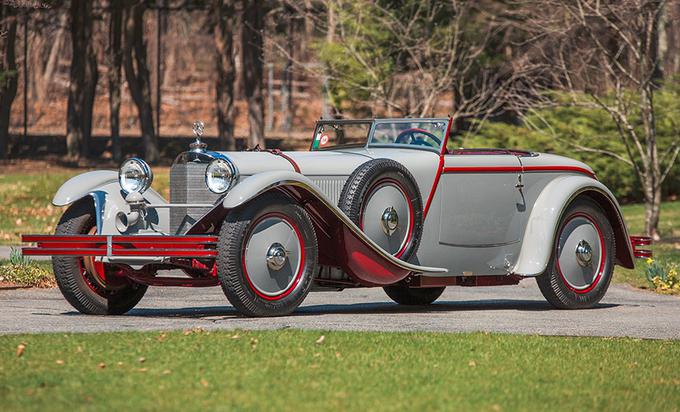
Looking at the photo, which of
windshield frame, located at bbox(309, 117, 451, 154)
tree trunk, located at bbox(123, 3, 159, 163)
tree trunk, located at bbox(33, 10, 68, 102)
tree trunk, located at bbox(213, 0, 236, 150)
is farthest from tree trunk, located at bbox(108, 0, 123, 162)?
windshield frame, located at bbox(309, 117, 451, 154)


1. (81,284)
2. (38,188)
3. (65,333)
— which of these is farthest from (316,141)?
(38,188)

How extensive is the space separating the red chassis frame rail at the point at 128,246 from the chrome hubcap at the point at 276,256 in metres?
0.45

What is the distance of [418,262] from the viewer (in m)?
10.9

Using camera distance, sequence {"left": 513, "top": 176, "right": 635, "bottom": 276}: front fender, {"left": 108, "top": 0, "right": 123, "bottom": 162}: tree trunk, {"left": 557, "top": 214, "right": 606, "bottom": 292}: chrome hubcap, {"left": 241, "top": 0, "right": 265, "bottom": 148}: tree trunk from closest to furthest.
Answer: {"left": 513, "top": 176, "right": 635, "bottom": 276}: front fender → {"left": 557, "top": 214, "right": 606, "bottom": 292}: chrome hubcap → {"left": 241, "top": 0, "right": 265, "bottom": 148}: tree trunk → {"left": 108, "top": 0, "right": 123, "bottom": 162}: tree trunk

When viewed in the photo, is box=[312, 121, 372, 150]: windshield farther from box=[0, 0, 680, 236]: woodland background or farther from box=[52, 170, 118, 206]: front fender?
box=[0, 0, 680, 236]: woodland background

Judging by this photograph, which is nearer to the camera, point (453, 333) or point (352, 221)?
point (453, 333)

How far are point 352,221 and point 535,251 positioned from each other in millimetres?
2026

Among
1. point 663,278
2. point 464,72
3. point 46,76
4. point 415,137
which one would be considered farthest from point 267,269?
point 46,76

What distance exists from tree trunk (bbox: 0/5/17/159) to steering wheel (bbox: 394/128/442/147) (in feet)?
64.4

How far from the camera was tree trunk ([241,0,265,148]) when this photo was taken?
36.5 meters

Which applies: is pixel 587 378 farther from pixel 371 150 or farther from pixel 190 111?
pixel 190 111

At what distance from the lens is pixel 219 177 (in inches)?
387

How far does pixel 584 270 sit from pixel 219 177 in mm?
3829

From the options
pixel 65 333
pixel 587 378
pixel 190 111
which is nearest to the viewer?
pixel 587 378
